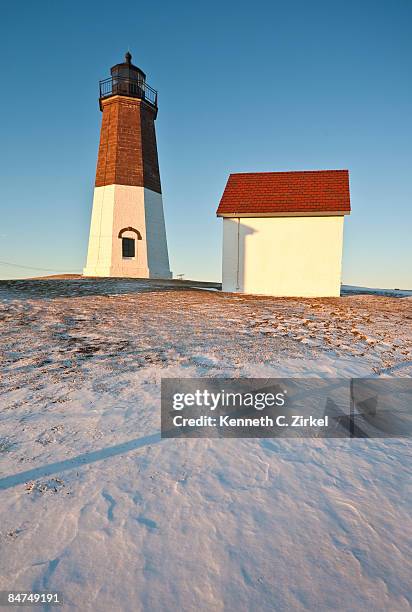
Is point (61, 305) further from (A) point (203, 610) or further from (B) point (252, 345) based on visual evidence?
(A) point (203, 610)

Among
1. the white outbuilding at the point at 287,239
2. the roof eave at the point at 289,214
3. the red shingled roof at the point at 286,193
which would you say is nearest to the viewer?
the roof eave at the point at 289,214

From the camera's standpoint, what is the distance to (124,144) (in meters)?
23.7

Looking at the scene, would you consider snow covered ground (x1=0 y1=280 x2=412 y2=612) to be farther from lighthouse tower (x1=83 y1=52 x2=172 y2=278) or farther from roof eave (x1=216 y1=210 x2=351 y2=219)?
lighthouse tower (x1=83 y1=52 x2=172 y2=278)

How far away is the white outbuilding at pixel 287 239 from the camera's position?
54.4 ft

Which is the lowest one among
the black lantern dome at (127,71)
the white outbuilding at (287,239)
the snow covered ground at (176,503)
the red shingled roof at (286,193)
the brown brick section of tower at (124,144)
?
the snow covered ground at (176,503)

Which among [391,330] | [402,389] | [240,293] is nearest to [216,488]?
[402,389]

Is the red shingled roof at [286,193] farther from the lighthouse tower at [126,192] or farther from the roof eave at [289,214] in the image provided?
the lighthouse tower at [126,192]

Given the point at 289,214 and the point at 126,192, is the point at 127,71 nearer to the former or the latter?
the point at 126,192

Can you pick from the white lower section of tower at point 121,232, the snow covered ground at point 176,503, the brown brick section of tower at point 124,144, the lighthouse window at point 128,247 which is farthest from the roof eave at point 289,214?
the snow covered ground at point 176,503

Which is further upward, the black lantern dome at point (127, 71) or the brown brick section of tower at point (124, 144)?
the black lantern dome at point (127, 71)

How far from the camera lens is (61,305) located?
35.2 ft

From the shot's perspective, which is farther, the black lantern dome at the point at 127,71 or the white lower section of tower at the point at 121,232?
the black lantern dome at the point at 127,71

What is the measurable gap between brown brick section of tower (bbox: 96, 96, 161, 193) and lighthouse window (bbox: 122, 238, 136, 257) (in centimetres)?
420

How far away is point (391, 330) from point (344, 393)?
5.23m
